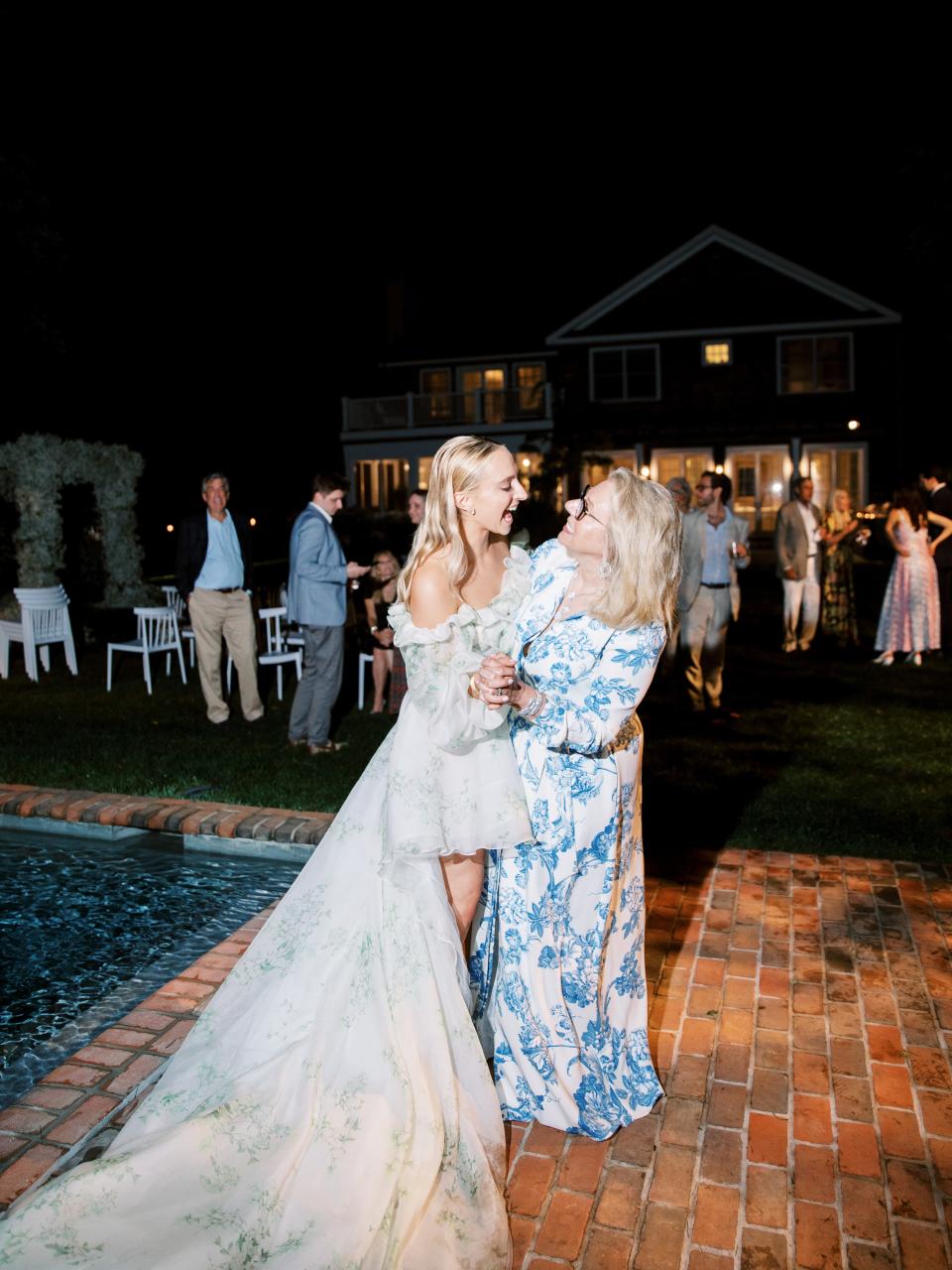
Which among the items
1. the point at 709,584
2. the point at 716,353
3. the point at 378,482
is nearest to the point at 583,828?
the point at 709,584

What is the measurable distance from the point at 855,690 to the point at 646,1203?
7399 millimetres

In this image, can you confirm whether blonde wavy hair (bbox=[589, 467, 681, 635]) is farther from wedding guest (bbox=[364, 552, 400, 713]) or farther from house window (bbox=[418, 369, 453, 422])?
house window (bbox=[418, 369, 453, 422])

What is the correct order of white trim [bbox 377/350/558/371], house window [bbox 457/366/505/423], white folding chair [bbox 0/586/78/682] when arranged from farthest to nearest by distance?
white trim [bbox 377/350/558/371]
house window [bbox 457/366/505/423]
white folding chair [bbox 0/586/78/682]

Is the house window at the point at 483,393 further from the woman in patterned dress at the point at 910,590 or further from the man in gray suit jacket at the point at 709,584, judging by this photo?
the man in gray suit jacket at the point at 709,584

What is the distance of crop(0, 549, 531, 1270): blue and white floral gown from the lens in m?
2.24

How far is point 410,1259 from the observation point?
7.29 feet

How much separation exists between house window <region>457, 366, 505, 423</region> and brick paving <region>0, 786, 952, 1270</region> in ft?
82.8

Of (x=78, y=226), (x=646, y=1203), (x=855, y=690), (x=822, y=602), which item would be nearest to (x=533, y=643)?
(x=646, y=1203)

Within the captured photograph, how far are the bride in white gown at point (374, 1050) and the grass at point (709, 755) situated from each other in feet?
8.66

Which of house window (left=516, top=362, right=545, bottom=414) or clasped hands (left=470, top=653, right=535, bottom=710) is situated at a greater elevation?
house window (left=516, top=362, right=545, bottom=414)

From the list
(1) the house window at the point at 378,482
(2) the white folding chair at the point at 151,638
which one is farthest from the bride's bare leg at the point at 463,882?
(1) the house window at the point at 378,482

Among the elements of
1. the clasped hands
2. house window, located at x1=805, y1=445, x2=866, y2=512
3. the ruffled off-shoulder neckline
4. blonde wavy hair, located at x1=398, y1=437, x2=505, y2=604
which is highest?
house window, located at x1=805, y1=445, x2=866, y2=512

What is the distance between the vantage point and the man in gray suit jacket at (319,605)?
7203 millimetres

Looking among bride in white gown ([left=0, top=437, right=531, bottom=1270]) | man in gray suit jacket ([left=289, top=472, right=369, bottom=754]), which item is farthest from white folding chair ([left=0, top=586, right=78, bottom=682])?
bride in white gown ([left=0, top=437, right=531, bottom=1270])
